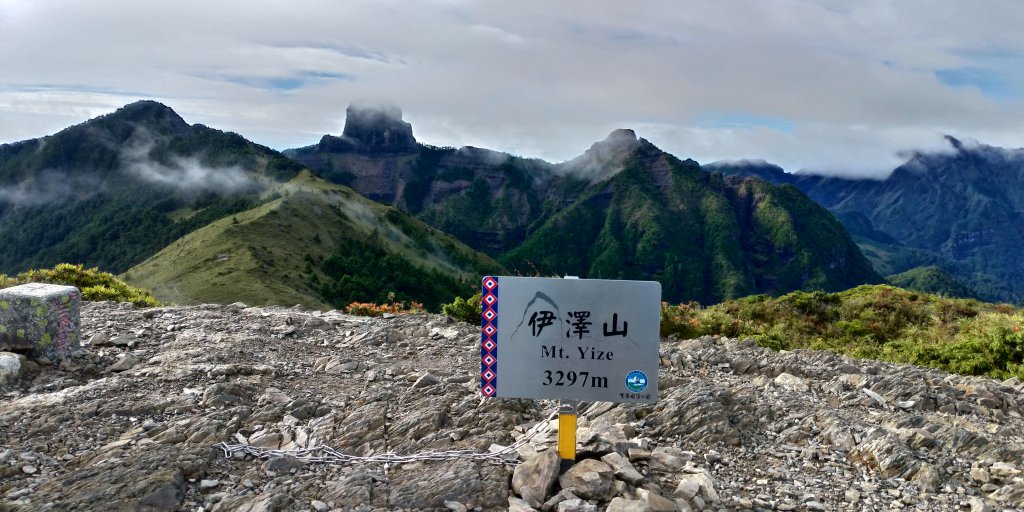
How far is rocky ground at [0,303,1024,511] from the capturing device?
655 cm

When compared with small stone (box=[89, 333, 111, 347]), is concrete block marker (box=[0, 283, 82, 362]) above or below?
above

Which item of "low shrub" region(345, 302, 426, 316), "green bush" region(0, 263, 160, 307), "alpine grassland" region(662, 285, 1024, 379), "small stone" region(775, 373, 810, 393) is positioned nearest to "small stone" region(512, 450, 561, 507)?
"small stone" region(775, 373, 810, 393)

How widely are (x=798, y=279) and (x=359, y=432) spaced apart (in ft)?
669

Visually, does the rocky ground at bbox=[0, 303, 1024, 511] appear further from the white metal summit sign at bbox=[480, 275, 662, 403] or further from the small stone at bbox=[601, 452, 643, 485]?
the white metal summit sign at bbox=[480, 275, 662, 403]

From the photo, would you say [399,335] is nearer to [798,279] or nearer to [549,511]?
[549,511]

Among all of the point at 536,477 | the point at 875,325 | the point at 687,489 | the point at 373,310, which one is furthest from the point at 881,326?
the point at 536,477

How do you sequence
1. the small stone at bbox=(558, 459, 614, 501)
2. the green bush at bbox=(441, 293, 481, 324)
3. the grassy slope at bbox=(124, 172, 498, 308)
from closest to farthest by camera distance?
the small stone at bbox=(558, 459, 614, 501)
the green bush at bbox=(441, 293, 481, 324)
the grassy slope at bbox=(124, 172, 498, 308)

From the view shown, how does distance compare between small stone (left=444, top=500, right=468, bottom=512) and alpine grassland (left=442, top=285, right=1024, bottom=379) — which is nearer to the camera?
small stone (left=444, top=500, right=468, bottom=512)

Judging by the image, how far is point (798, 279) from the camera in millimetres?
189500

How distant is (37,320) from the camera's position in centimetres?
961

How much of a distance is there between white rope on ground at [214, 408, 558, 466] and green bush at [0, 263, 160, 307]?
12974mm

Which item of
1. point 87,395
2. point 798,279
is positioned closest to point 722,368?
point 87,395

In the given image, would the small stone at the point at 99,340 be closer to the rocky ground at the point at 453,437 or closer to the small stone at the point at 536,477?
the rocky ground at the point at 453,437

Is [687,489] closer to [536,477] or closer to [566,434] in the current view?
[566,434]
